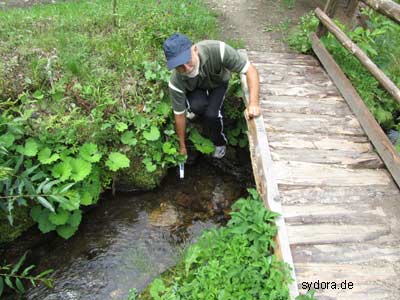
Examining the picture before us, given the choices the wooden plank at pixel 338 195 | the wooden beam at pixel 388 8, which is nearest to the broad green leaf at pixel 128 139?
the wooden plank at pixel 338 195

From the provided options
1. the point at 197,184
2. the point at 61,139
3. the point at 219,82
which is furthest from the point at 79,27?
the point at 197,184

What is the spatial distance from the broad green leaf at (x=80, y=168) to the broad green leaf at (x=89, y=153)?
0.23 ft

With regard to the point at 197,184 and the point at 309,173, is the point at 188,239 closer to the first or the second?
the point at 197,184

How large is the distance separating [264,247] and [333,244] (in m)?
0.61

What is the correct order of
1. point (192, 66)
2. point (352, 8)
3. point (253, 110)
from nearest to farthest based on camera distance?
point (192, 66)
point (253, 110)
point (352, 8)

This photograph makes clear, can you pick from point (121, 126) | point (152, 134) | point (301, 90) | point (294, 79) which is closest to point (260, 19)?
point (294, 79)

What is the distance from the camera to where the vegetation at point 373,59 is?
5301mm

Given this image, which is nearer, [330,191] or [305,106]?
[330,191]

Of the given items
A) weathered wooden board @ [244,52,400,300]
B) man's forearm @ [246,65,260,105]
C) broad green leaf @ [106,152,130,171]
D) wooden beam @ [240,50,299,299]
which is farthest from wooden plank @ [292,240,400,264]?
broad green leaf @ [106,152,130,171]

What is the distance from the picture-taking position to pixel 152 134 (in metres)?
4.54

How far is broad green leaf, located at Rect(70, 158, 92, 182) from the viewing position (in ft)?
13.3

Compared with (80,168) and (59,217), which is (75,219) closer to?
(59,217)

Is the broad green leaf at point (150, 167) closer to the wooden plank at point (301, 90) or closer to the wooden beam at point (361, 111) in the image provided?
the wooden plank at point (301, 90)

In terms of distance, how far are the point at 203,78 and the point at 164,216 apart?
1.76 meters
